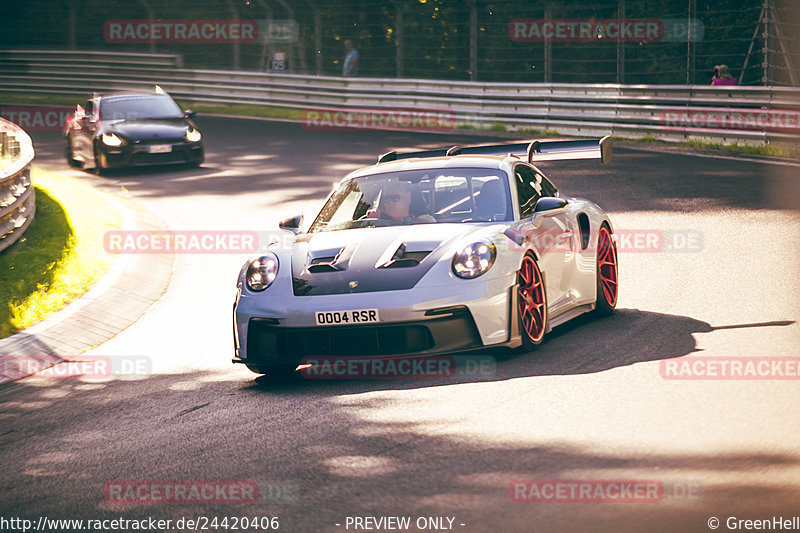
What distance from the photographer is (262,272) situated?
748 cm

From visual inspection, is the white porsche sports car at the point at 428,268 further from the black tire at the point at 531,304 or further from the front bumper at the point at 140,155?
the front bumper at the point at 140,155

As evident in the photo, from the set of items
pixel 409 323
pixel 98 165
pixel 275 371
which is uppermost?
pixel 98 165

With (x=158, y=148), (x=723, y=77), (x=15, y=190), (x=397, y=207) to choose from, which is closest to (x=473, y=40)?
(x=723, y=77)

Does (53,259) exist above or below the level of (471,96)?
below

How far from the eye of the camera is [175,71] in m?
31.6

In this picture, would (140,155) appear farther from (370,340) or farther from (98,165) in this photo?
(370,340)

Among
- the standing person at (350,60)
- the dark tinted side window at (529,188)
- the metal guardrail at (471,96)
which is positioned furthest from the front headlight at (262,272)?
the standing person at (350,60)

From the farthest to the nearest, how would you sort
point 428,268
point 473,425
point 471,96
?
point 471,96, point 428,268, point 473,425

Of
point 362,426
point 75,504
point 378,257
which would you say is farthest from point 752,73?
point 75,504

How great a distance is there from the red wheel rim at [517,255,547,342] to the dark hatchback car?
Result: 13962 mm

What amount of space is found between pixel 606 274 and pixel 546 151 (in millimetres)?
1120

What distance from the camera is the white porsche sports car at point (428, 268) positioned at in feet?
22.6

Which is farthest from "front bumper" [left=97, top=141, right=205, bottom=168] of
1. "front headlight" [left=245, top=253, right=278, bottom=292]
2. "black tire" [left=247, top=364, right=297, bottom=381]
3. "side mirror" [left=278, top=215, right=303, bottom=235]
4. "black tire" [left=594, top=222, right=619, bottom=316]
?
"black tire" [left=247, top=364, right=297, bottom=381]

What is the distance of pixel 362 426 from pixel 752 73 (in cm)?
1689
